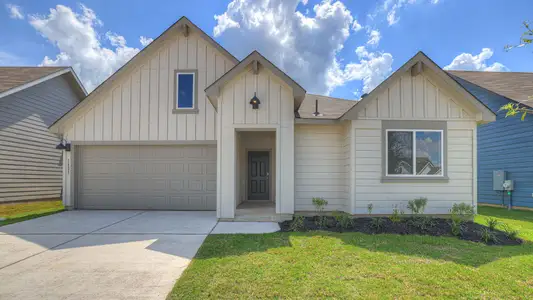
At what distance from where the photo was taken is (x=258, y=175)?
10.3 m

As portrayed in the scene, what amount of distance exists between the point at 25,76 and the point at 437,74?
46.6 ft

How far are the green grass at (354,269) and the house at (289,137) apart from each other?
74.4 inches

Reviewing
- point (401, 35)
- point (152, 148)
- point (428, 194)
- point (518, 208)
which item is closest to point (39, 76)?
point (152, 148)

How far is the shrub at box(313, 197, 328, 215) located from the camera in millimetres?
7055

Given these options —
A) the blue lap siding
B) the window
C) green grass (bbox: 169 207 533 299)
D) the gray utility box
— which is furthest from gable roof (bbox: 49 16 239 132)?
the gray utility box

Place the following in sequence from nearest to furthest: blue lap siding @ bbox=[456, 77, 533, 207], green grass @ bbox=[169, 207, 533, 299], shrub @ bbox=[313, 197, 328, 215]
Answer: green grass @ bbox=[169, 207, 533, 299], shrub @ bbox=[313, 197, 328, 215], blue lap siding @ bbox=[456, 77, 533, 207]

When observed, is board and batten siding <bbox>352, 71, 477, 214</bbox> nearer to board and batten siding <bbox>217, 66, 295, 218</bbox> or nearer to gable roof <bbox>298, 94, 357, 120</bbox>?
gable roof <bbox>298, 94, 357, 120</bbox>

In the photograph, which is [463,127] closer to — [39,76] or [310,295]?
[310,295]

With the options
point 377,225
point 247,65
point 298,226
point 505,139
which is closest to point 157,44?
point 247,65

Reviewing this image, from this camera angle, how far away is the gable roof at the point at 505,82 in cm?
1104

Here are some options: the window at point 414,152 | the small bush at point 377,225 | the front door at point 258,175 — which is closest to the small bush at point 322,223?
the small bush at point 377,225

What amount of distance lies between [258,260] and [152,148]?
21.9 feet

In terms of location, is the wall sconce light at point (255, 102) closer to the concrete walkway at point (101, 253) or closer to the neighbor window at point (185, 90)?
the concrete walkway at point (101, 253)

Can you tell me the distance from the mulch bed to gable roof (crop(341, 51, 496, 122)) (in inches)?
102
